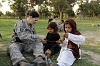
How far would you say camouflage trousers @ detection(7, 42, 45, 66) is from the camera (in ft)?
12.0

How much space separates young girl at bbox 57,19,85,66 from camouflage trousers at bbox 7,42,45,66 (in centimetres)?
45

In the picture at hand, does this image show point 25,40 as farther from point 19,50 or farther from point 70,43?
point 70,43

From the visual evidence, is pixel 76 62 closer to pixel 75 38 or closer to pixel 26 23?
pixel 75 38

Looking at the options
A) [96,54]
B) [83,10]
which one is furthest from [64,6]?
[96,54]

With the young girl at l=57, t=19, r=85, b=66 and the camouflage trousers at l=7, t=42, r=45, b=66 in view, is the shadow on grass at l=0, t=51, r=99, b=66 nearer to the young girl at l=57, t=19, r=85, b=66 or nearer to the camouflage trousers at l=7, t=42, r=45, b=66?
the camouflage trousers at l=7, t=42, r=45, b=66

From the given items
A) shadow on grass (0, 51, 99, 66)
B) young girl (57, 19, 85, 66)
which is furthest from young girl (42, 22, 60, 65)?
young girl (57, 19, 85, 66)

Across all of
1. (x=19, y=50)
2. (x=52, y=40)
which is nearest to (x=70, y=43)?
(x=52, y=40)

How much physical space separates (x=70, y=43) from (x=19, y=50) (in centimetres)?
108

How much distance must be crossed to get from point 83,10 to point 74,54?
46483 mm

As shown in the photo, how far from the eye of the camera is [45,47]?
504 centimetres

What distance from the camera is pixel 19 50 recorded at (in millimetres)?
4094

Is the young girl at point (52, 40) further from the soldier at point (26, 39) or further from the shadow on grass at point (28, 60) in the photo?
the soldier at point (26, 39)

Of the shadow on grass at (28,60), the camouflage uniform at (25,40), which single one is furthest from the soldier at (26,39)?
the shadow on grass at (28,60)

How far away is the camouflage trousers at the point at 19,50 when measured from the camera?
12.0 feet
